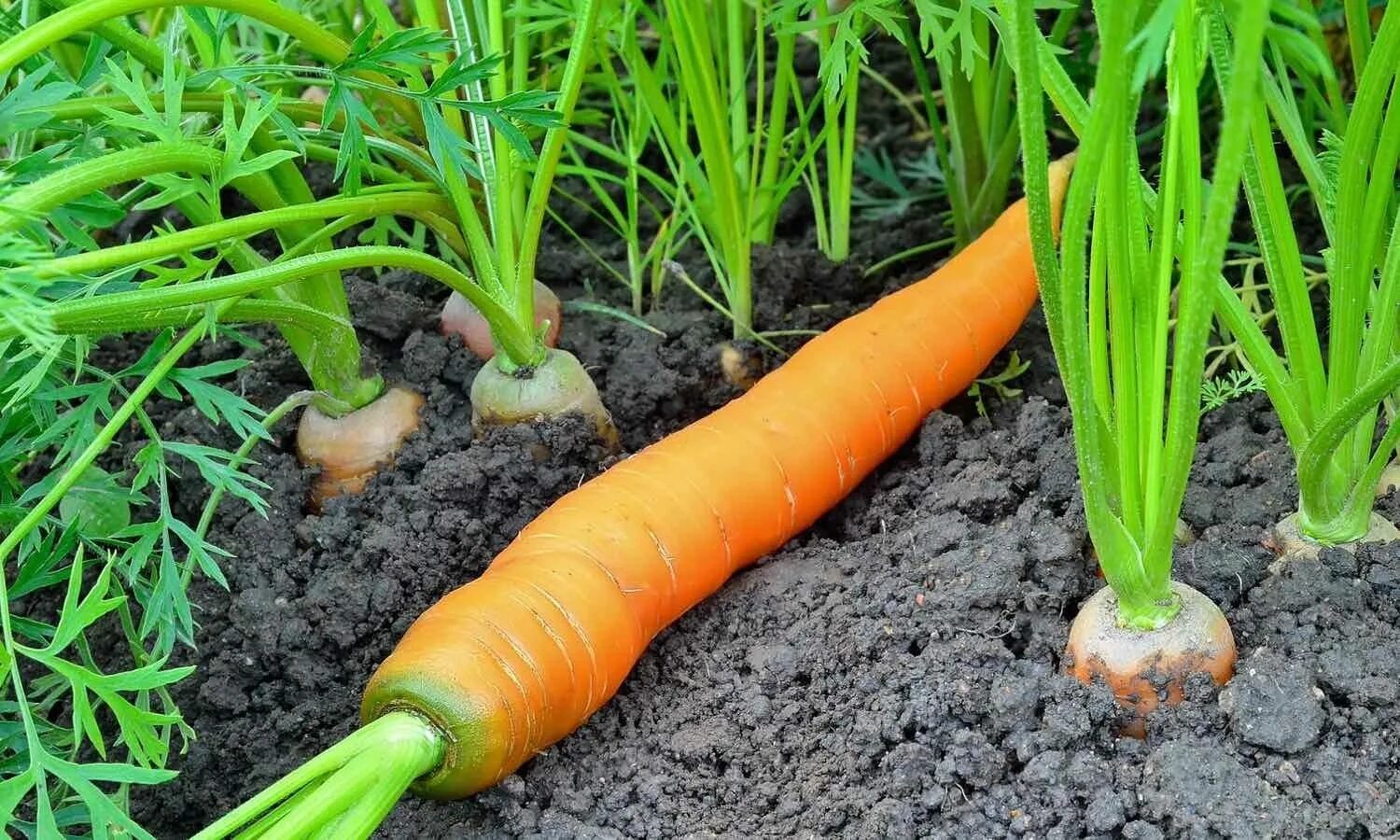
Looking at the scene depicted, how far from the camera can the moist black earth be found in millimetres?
1154

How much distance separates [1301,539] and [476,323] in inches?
38.4

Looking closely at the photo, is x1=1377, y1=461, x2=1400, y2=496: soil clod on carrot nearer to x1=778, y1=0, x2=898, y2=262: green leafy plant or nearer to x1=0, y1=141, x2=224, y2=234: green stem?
x1=778, y1=0, x2=898, y2=262: green leafy plant

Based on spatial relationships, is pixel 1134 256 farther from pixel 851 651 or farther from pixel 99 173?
pixel 99 173

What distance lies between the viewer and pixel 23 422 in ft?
4.54

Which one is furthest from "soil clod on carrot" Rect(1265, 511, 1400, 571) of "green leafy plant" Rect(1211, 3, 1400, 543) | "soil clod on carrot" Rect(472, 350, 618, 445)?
"soil clod on carrot" Rect(472, 350, 618, 445)

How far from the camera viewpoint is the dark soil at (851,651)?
1.15m

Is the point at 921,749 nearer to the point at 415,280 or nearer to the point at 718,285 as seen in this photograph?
the point at 718,285

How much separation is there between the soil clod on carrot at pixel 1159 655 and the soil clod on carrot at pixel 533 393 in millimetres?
653

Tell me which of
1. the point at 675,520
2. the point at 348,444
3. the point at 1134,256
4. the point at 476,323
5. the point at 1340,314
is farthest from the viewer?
the point at 476,323

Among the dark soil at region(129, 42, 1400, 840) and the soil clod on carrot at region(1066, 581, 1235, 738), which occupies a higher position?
the soil clod on carrot at region(1066, 581, 1235, 738)

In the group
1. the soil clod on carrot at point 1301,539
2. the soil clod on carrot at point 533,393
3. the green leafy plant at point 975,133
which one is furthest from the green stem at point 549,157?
the soil clod on carrot at point 1301,539

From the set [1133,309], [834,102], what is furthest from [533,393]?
[1133,309]

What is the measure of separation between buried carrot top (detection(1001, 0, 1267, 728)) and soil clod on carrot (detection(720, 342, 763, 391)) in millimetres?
599

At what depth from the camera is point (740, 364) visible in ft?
5.82
